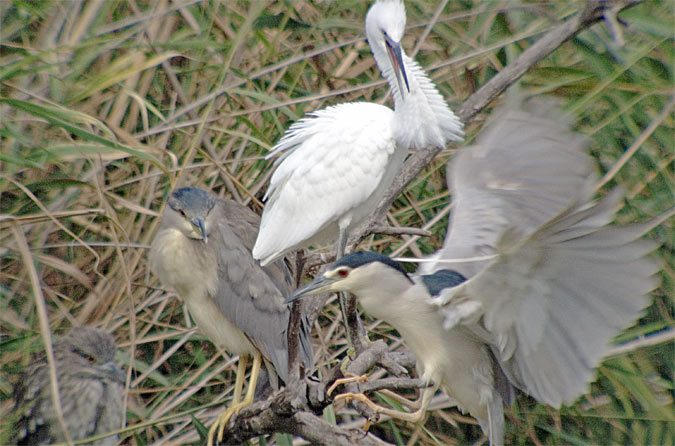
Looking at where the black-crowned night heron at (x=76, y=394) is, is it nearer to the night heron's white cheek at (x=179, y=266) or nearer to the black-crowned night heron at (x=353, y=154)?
the night heron's white cheek at (x=179, y=266)

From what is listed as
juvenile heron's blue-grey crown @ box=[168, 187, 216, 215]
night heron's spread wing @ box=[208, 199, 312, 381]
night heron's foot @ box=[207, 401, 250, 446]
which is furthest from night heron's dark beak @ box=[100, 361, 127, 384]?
juvenile heron's blue-grey crown @ box=[168, 187, 216, 215]

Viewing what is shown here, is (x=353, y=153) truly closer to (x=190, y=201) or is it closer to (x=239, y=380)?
(x=190, y=201)

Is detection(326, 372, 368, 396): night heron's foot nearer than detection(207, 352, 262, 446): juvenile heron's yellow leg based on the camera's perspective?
Yes

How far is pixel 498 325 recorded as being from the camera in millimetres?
2092

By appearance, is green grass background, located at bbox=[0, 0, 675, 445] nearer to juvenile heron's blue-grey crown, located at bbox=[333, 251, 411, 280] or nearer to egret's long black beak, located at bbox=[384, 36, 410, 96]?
egret's long black beak, located at bbox=[384, 36, 410, 96]

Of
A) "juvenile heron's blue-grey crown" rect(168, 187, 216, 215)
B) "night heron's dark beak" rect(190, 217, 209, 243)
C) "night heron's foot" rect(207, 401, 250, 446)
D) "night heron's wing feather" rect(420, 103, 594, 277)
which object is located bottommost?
"night heron's foot" rect(207, 401, 250, 446)

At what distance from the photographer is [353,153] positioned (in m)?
2.94

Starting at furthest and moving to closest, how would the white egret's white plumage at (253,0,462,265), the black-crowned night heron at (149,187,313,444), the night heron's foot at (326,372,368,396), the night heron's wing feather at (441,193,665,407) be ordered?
the black-crowned night heron at (149,187,313,444) → the white egret's white plumage at (253,0,462,265) → the night heron's foot at (326,372,368,396) → the night heron's wing feather at (441,193,665,407)

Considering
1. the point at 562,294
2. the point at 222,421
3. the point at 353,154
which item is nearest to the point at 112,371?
the point at 222,421

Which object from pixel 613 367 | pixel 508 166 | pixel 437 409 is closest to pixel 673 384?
pixel 613 367

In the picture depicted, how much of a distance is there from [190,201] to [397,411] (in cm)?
111

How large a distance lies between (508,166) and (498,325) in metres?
0.56

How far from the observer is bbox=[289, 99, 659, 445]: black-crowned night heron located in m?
1.88

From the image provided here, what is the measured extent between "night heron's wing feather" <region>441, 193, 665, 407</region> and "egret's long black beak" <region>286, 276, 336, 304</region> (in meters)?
0.31
